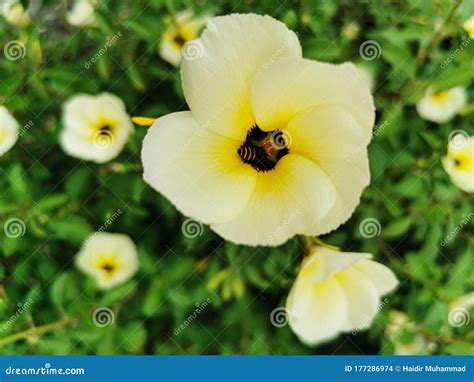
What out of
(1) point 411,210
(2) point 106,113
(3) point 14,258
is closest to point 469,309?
(1) point 411,210

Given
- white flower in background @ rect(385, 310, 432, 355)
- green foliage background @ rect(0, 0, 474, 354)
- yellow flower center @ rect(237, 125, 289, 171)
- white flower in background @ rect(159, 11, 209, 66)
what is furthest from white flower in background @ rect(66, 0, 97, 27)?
white flower in background @ rect(385, 310, 432, 355)

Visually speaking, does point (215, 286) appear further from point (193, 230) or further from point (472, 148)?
point (472, 148)
